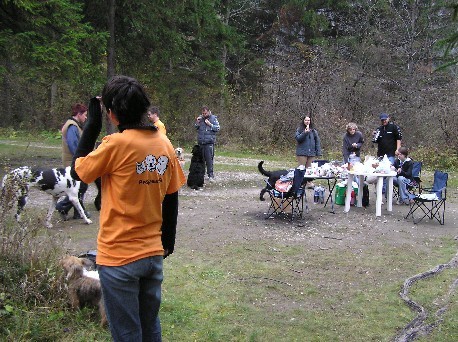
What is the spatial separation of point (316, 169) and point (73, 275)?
5749 millimetres

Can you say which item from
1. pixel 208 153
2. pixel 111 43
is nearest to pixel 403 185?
pixel 208 153

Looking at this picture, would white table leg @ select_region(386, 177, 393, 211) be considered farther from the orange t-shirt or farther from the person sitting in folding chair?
the orange t-shirt

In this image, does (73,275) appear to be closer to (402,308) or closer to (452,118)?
(402,308)

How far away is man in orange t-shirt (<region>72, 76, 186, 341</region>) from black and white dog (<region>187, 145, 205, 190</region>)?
8.11 metres

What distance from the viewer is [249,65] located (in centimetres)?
2420

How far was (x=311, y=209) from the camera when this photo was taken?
9.01m

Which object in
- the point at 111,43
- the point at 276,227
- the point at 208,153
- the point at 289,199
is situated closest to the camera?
the point at 276,227

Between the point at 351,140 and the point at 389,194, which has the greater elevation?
the point at 351,140

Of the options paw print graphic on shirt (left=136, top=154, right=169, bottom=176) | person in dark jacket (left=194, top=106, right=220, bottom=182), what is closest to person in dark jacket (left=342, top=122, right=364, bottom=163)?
person in dark jacket (left=194, top=106, right=220, bottom=182)

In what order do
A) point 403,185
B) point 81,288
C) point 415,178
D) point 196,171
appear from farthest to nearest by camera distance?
point 196,171 < point 403,185 < point 415,178 < point 81,288

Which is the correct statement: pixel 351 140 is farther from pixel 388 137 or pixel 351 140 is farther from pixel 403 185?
pixel 403 185

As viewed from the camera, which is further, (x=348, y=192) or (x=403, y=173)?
(x=403, y=173)

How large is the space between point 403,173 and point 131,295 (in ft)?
25.0

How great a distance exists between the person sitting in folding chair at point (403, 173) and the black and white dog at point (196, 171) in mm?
3877
